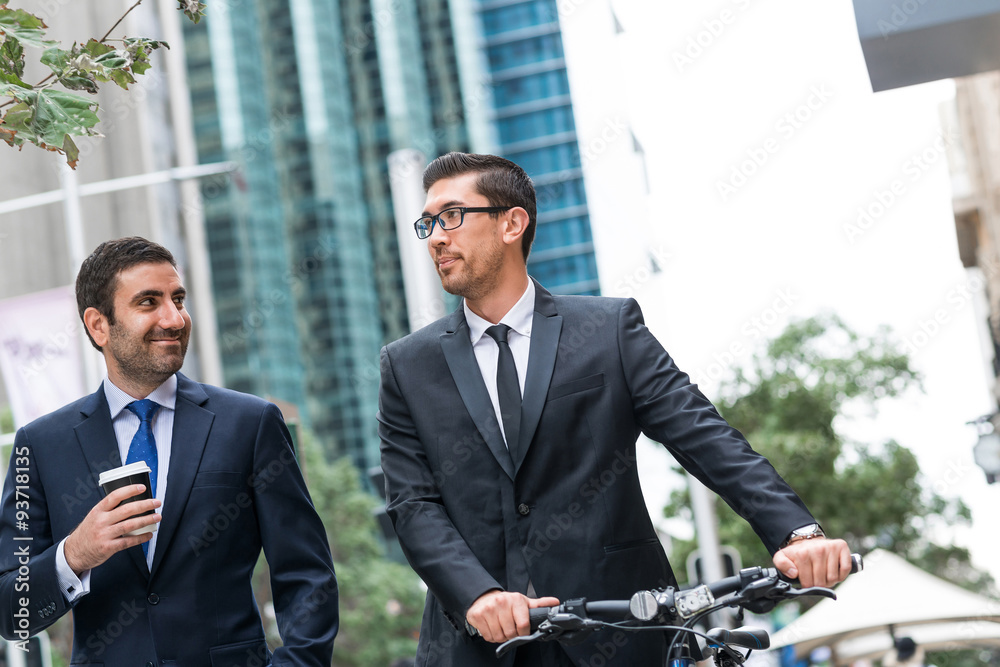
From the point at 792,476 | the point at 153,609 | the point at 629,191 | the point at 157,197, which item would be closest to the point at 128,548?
the point at 153,609

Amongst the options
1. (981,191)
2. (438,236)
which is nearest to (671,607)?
(438,236)

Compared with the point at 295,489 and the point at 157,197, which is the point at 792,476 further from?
the point at 157,197

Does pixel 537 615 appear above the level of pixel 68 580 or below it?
below

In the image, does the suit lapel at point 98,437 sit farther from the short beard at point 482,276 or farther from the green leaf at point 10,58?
the short beard at point 482,276

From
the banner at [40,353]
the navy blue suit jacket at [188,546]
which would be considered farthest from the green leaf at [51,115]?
the banner at [40,353]

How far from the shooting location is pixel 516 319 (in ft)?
11.3

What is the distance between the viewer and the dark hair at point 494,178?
3.48 m

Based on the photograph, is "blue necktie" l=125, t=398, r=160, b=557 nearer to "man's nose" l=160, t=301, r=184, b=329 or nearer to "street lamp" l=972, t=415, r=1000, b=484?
"man's nose" l=160, t=301, r=184, b=329

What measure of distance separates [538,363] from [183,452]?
3.61 feet

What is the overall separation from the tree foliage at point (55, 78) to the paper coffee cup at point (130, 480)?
0.82 meters

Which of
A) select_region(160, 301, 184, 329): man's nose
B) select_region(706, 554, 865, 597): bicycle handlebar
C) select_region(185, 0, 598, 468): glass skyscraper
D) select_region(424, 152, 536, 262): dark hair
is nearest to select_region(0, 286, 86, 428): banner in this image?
select_region(160, 301, 184, 329): man's nose

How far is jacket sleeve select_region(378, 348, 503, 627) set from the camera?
289 cm

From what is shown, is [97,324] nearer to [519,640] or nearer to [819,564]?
[519,640]

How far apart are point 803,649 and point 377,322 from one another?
73.4 m
